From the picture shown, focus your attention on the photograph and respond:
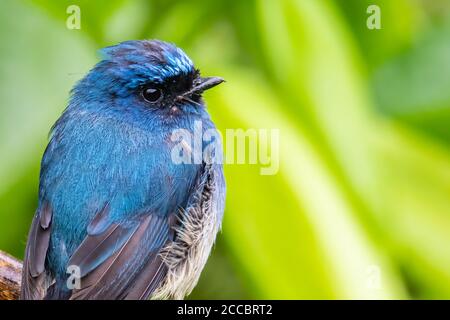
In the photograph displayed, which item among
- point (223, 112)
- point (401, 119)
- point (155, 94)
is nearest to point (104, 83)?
point (155, 94)

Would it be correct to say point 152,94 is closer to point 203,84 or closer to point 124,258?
point 203,84

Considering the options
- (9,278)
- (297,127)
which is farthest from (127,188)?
(297,127)

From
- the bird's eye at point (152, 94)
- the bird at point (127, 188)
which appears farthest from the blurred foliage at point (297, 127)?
the bird's eye at point (152, 94)

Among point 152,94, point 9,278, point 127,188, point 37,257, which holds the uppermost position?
point 152,94

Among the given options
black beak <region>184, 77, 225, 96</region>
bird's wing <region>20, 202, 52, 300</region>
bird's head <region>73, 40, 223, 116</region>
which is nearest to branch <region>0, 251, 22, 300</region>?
bird's wing <region>20, 202, 52, 300</region>

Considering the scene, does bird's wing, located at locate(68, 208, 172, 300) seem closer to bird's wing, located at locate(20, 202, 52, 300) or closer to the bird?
the bird

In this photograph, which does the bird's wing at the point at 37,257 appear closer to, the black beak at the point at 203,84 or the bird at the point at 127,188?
the bird at the point at 127,188
